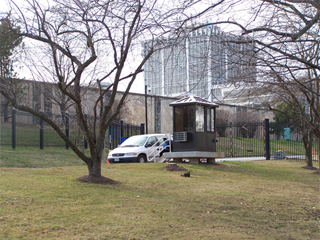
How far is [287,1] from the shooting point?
23.9ft

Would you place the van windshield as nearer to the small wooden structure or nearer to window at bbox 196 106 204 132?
the small wooden structure

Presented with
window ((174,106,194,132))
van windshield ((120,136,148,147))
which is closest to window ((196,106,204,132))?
window ((174,106,194,132))

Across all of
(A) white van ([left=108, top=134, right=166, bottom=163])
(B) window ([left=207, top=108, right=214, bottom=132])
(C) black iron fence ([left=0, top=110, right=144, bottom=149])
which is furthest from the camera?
(C) black iron fence ([left=0, top=110, right=144, bottom=149])

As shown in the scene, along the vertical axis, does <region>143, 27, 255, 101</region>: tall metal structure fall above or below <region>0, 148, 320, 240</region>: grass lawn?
above

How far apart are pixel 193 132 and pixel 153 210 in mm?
9655

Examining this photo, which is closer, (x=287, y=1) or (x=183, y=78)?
(x=287, y=1)

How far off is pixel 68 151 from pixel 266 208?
55.3 feet

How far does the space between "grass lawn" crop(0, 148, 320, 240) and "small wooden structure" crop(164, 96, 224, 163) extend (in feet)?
18.7

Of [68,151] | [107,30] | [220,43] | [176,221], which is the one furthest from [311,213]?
[68,151]

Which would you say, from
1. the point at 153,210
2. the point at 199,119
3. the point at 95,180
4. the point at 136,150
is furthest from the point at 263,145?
the point at 153,210

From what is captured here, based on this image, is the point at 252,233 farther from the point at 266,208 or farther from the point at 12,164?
the point at 12,164

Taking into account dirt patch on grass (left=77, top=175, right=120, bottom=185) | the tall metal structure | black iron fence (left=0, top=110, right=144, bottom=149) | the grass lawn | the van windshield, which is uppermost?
the tall metal structure

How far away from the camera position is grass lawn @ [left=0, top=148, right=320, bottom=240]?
5.37 m

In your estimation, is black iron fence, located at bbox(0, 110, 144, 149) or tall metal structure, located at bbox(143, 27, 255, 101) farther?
black iron fence, located at bbox(0, 110, 144, 149)
